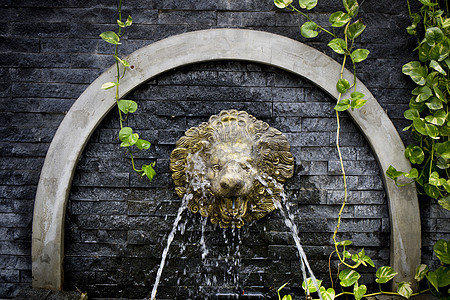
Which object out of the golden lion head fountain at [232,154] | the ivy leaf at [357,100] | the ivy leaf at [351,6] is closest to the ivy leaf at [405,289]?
the golden lion head fountain at [232,154]

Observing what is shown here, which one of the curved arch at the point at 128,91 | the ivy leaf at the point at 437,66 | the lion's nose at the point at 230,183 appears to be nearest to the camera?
the lion's nose at the point at 230,183

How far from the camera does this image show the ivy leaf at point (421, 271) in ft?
7.00

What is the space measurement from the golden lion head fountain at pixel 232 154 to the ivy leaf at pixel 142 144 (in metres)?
0.16

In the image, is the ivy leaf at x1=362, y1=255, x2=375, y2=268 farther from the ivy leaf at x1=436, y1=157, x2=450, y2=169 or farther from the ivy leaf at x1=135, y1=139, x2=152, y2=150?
the ivy leaf at x1=135, y1=139, x2=152, y2=150

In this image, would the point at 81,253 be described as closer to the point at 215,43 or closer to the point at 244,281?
the point at 244,281

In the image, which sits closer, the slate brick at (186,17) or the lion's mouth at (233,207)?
the lion's mouth at (233,207)

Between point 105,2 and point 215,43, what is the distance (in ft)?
2.37

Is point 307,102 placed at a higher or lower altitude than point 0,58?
lower

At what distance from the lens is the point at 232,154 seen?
202 centimetres

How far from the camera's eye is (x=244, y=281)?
7.52 ft

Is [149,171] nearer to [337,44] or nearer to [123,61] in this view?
[123,61]

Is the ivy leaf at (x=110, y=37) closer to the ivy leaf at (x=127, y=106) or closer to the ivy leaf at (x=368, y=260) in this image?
the ivy leaf at (x=127, y=106)

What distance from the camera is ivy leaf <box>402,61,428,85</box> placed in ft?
6.95

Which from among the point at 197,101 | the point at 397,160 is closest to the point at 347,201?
the point at 397,160
